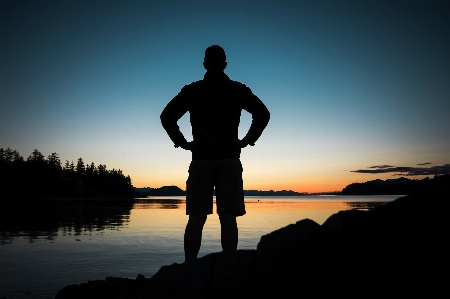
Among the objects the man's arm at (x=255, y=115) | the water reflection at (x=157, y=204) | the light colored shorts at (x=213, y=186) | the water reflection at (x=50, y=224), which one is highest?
the man's arm at (x=255, y=115)

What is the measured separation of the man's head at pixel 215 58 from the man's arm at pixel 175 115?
461mm

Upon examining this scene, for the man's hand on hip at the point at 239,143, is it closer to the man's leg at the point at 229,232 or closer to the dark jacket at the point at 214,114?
the dark jacket at the point at 214,114

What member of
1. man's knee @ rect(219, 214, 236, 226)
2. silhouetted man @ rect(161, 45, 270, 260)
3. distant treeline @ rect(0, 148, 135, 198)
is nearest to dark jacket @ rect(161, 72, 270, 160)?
silhouetted man @ rect(161, 45, 270, 260)

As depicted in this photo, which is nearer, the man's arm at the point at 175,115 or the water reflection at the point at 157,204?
the man's arm at the point at 175,115

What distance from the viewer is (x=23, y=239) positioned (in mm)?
15430

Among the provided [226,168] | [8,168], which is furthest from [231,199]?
[8,168]

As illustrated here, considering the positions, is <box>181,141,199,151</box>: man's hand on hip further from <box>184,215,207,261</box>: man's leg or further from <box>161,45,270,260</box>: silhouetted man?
<box>184,215,207,261</box>: man's leg

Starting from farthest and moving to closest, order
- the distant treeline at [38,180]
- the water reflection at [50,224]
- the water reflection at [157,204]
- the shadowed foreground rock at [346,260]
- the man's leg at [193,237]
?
the distant treeline at [38,180], the water reflection at [157,204], the water reflection at [50,224], the man's leg at [193,237], the shadowed foreground rock at [346,260]

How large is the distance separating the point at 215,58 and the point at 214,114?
0.77m

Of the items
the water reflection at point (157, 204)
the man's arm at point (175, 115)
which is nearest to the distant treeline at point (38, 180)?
the water reflection at point (157, 204)

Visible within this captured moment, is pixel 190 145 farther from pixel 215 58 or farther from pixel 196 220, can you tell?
pixel 215 58

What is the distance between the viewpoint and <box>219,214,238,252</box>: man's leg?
4.48 m

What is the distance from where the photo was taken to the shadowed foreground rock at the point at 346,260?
8.88 feet

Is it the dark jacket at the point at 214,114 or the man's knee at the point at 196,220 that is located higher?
the dark jacket at the point at 214,114
